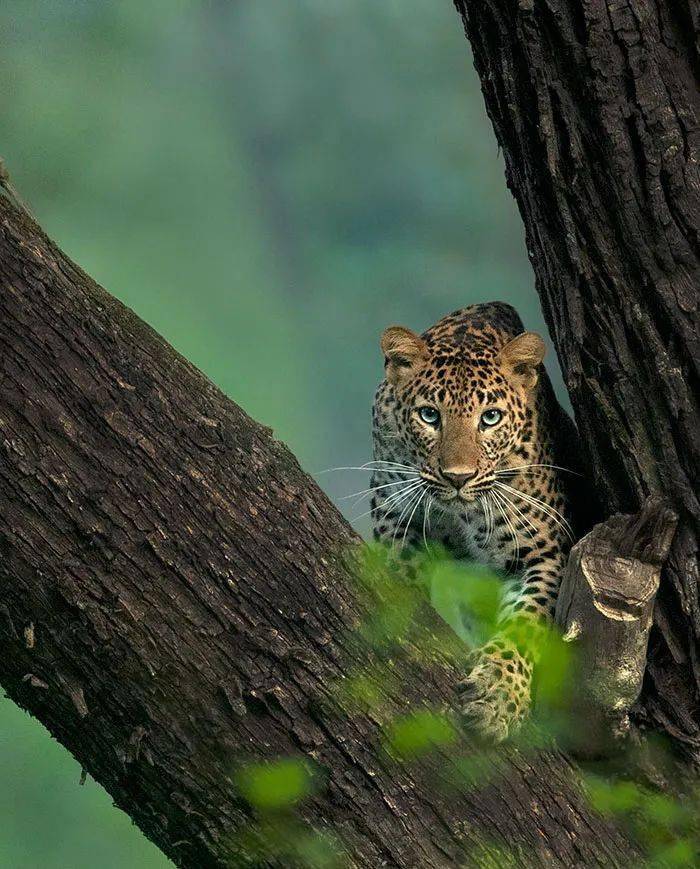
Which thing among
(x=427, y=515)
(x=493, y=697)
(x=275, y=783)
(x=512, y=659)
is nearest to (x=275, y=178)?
(x=427, y=515)

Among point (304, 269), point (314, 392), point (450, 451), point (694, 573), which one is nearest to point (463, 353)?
point (450, 451)

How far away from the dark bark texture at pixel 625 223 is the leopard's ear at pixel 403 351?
4.87 ft

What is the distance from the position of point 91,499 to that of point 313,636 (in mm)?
740

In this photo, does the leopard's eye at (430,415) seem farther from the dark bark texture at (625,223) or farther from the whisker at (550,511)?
the dark bark texture at (625,223)

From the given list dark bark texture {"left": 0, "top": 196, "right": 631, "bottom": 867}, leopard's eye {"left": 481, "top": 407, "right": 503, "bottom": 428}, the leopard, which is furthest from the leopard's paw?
leopard's eye {"left": 481, "top": 407, "right": 503, "bottom": 428}

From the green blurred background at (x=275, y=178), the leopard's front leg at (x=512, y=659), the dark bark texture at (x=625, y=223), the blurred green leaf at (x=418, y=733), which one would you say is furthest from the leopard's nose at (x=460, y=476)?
the green blurred background at (x=275, y=178)

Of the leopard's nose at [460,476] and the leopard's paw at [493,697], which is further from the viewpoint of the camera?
the leopard's nose at [460,476]

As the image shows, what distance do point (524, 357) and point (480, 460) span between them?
510 millimetres

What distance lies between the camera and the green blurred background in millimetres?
13148

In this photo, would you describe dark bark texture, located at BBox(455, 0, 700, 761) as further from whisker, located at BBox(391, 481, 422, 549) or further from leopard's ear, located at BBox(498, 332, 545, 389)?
whisker, located at BBox(391, 481, 422, 549)

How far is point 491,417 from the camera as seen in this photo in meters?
5.57

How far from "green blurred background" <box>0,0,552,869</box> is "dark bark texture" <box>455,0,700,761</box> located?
821cm

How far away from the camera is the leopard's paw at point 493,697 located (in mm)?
3865

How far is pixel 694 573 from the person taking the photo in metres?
4.16
